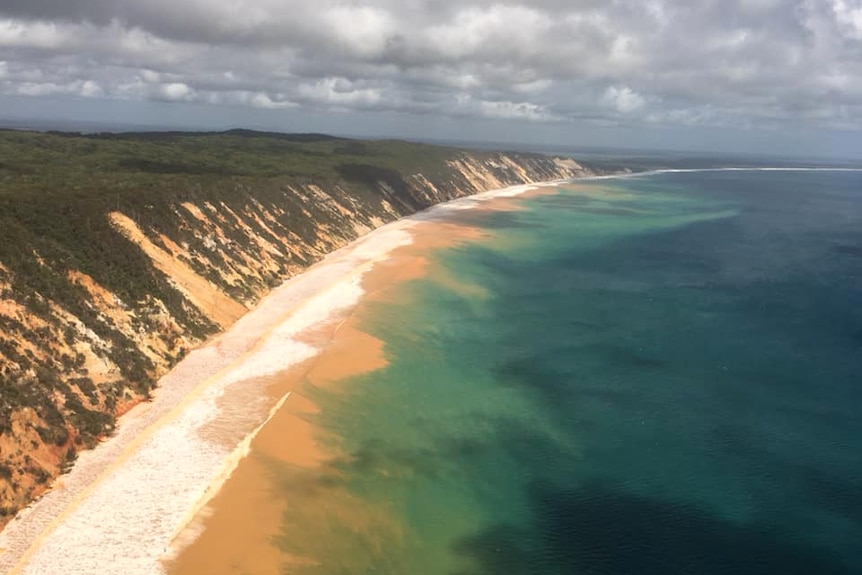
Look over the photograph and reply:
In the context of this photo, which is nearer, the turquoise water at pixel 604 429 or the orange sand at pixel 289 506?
the orange sand at pixel 289 506

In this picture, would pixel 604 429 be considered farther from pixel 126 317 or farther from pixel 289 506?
pixel 126 317

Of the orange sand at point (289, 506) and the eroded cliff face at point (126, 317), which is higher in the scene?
the eroded cliff face at point (126, 317)

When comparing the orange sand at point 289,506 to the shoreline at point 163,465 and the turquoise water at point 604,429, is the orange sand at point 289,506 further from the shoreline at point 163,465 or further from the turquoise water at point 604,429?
the shoreline at point 163,465

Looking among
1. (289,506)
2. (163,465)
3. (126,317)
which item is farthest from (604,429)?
(126,317)

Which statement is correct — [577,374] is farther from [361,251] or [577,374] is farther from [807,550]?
[361,251]

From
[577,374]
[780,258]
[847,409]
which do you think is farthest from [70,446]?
[780,258]

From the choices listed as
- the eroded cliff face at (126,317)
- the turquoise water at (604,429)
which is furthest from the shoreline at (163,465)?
the turquoise water at (604,429)

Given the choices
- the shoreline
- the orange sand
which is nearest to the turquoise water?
the orange sand
